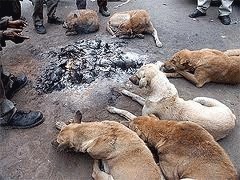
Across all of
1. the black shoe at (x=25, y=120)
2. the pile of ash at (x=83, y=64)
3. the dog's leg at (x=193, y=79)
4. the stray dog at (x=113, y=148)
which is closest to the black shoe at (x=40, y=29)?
the pile of ash at (x=83, y=64)

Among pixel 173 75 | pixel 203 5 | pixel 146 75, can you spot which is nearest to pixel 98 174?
pixel 146 75

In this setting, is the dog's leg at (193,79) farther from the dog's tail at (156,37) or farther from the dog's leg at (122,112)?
the dog's leg at (122,112)

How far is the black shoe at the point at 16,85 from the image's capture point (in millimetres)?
5158

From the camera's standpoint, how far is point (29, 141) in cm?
447

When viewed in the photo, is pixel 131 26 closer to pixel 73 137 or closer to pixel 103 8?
pixel 103 8

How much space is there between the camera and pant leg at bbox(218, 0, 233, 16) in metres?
7.29

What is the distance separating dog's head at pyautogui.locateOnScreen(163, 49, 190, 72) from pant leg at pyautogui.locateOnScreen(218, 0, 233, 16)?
237 centimetres

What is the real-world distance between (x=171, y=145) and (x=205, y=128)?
577 millimetres

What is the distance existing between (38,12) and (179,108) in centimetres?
362

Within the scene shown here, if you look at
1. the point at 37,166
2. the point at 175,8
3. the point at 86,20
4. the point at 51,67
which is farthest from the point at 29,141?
the point at 175,8

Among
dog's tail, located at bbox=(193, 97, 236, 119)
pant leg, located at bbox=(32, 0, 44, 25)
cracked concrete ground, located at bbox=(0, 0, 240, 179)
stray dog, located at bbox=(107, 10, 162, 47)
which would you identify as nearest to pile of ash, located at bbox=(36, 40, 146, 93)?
cracked concrete ground, located at bbox=(0, 0, 240, 179)

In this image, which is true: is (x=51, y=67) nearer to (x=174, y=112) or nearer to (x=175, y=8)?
(x=174, y=112)

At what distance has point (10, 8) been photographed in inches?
204

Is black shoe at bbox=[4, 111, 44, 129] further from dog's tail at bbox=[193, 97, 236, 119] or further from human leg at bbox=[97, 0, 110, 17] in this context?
human leg at bbox=[97, 0, 110, 17]
